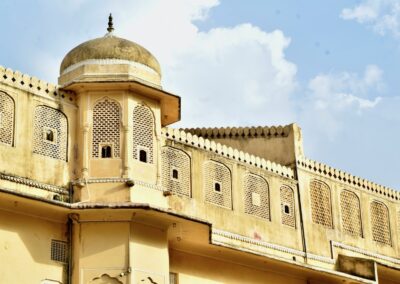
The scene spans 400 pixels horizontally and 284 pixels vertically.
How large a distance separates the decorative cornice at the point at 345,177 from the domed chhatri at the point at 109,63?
14.5ft

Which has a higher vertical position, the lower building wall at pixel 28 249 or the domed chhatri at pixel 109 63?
the domed chhatri at pixel 109 63

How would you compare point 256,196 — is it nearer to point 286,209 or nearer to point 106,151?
point 286,209

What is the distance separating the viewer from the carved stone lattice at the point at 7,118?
45.1 ft

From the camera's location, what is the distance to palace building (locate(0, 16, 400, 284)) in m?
13.7

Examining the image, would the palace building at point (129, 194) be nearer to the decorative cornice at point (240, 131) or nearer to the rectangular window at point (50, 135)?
the rectangular window at point (50, 135)

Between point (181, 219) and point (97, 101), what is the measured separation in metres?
2.15

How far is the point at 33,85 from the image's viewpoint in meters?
14.3

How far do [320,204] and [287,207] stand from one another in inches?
38.9

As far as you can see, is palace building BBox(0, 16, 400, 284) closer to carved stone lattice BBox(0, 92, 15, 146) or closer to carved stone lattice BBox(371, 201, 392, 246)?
carved stone lattice BBox(0, 92, 15, 146)

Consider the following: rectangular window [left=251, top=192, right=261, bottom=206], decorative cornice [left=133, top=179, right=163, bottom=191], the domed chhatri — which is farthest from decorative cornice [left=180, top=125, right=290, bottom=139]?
decorative cornice [left=133, top=179, right=163, bottom=191]

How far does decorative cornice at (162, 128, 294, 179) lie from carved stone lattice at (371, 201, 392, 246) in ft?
8.08

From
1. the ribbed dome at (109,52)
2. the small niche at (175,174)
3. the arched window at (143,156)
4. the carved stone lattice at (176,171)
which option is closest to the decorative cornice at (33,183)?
the arched window at (143,156)

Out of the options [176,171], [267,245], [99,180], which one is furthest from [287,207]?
[99,180]

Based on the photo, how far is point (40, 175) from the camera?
547 inches
